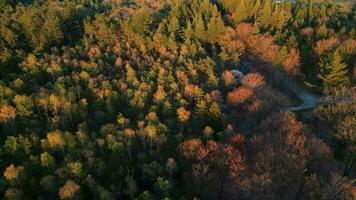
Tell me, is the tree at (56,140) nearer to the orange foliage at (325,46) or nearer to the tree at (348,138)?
the tree at (348,138)

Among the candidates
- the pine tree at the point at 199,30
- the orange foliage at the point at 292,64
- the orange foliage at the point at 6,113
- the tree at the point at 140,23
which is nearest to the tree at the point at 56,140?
the orange foliage at the point at 6,113

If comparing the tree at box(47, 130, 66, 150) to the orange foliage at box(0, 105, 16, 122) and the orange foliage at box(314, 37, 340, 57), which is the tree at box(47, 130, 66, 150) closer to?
the orange foliage at box(0, 105, 16, 122)

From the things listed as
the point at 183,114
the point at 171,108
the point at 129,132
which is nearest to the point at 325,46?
the point at 171,108

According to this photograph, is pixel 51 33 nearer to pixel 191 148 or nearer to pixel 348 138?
pixel 191 148

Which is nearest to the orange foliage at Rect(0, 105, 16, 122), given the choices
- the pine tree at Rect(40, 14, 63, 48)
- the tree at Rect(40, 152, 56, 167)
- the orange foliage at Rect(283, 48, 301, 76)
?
the tree at Rect(40, 152, 56, 167)

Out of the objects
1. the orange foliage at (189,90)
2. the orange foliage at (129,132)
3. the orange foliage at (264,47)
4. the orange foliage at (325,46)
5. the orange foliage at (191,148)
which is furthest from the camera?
the orange foliage at (264,47)
